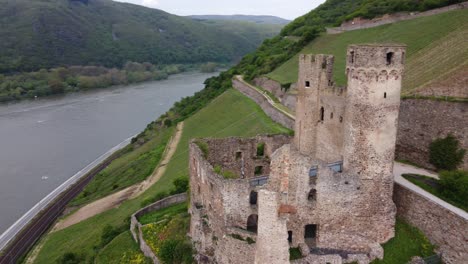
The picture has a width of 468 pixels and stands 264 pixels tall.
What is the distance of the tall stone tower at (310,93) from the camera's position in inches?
965

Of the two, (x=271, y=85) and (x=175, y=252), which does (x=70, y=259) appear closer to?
(x=175, y=252)

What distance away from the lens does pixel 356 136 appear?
19219mm

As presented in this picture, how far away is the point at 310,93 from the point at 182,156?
23491 mm

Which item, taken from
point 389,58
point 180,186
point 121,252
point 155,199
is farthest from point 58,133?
point 389,58

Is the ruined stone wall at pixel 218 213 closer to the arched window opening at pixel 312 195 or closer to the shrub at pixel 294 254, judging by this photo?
the shrub at pixel 294 254

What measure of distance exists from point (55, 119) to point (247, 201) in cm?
7219

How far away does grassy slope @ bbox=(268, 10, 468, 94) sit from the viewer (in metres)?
34.3

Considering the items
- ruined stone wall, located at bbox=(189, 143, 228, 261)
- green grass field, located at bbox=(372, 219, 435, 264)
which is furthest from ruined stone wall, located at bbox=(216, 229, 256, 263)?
green grass field, located at bbox=(372, 219, 435, 264)

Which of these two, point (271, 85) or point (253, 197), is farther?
point (271, 85)

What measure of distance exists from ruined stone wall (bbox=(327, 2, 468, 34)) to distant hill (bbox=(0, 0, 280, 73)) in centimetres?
9077

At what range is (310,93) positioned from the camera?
25.3 meters

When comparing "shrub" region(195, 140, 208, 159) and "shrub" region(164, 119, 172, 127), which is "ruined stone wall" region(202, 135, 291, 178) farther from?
"shrub" region(164, 119, 172, 127)

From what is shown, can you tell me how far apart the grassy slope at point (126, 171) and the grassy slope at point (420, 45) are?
19.1m

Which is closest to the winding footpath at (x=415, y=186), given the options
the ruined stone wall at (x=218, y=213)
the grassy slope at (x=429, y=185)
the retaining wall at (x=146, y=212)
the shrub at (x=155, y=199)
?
the grassy slope at (x=429, y=185)
